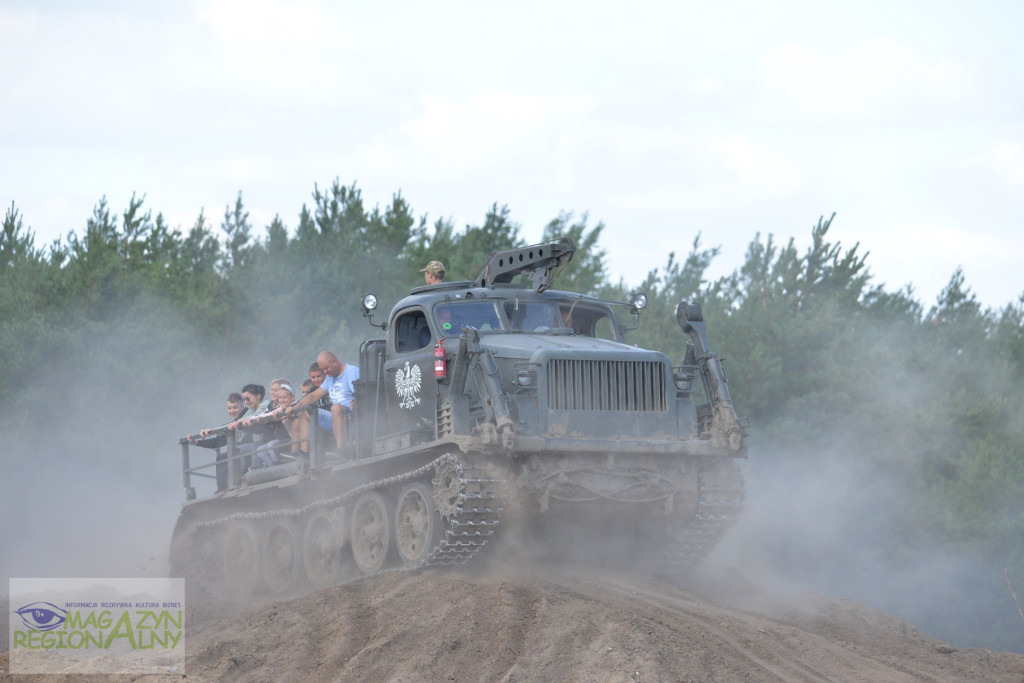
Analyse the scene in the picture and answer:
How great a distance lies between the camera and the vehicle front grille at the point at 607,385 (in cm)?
1099

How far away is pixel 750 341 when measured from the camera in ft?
103

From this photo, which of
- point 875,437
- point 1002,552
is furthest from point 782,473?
point 1002,552

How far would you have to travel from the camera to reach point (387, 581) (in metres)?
11.4

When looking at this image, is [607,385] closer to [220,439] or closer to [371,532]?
[371,532]

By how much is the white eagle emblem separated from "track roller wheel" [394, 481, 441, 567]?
103 cm

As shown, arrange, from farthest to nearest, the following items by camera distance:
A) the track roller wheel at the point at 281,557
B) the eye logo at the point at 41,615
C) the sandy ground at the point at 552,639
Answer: the track roller wheel at the point at 281,557 < the eye logo at the point at 41,615 < the sandy ground at the point at 552,639

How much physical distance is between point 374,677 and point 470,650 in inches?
33.1

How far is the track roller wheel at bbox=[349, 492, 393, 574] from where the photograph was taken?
11898 mm

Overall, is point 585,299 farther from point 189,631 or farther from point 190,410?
point 190,410

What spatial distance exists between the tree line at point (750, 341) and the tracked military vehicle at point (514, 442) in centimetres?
1605

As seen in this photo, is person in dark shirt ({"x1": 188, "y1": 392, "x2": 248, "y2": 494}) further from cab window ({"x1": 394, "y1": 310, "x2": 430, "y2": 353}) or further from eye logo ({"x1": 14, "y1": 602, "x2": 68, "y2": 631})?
cab window ({"x1": 394, "y1": 310, "x2": 430, "y2": 353})

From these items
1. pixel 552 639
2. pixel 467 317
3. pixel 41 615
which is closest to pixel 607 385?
pixel 467 317

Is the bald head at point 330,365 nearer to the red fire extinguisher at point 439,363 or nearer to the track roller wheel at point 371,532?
the track roller wheel at point 371,532

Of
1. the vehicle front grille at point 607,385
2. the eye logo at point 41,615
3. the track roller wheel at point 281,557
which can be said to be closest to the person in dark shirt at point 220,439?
the track roller wheel at point 281,557
